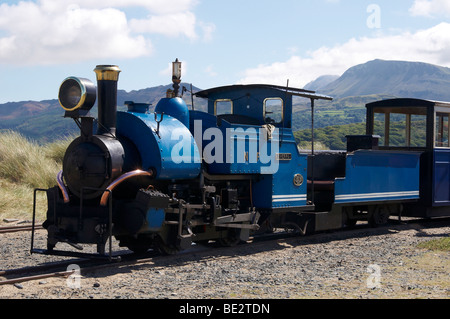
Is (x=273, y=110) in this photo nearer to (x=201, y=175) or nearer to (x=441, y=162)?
(x=201, y=175)

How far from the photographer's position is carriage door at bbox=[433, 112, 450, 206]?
13398 mm

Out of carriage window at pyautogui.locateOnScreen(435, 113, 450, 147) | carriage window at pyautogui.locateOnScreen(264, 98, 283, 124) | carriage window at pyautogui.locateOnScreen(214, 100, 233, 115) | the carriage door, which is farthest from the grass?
carriage window at pyautogui.locateOnScreen(435, 113, 450, 147)

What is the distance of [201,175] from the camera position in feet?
29.2

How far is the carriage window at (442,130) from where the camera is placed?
13.4 m

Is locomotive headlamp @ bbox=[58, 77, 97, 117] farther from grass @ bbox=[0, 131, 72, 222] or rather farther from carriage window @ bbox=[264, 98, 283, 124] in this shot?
grass @ bbox=[0, 131, 72, 222]

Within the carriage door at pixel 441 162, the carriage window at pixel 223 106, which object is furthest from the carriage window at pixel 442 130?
the carriage window at pixel 223 106

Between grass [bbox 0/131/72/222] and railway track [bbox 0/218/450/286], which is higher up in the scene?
grass [bbox 0/131/72/222]

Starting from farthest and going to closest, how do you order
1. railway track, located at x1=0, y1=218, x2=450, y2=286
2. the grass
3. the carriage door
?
1. the grass
2. the carriage door
3. railway track, located at x1=0, y1=218, x2=450, y2=286

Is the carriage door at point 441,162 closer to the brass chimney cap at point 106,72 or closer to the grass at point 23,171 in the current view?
Answer: the brass chimney cap at point 106,72

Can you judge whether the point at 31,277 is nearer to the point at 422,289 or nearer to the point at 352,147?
the point at 422,289

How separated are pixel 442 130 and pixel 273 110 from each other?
5449mm

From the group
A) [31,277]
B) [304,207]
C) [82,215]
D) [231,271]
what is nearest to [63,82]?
[82,215]
